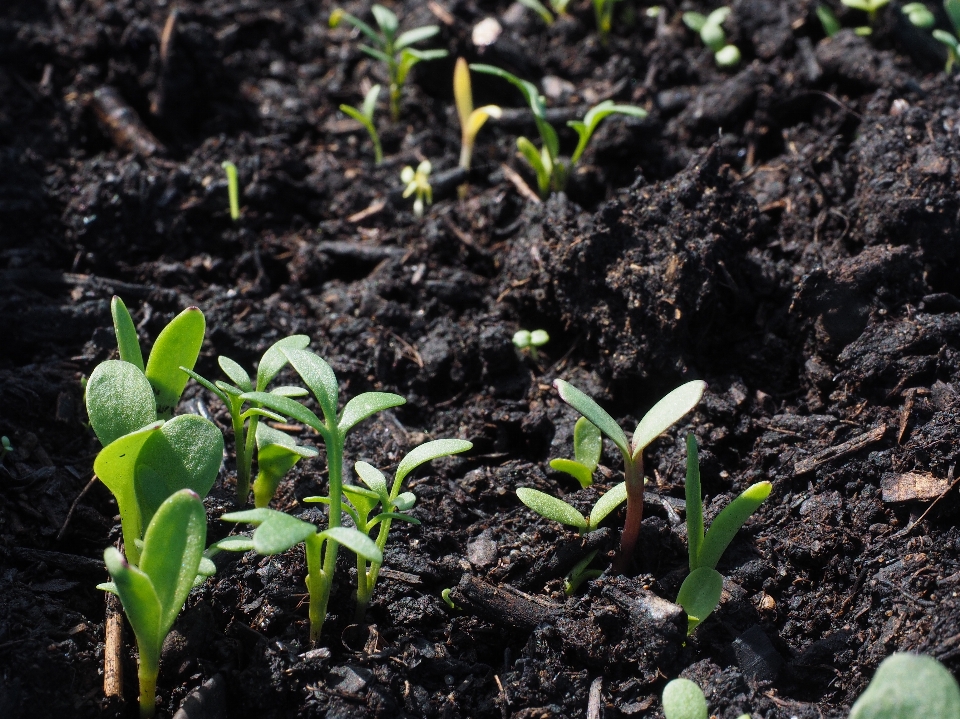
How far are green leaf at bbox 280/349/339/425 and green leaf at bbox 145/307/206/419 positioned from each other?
24 cm

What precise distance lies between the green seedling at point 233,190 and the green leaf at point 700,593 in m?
1.78

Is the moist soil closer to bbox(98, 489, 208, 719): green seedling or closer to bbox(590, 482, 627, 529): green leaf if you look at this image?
bbox(590, 482, 627, 529): green leaf

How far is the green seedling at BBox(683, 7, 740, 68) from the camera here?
285 centimetres

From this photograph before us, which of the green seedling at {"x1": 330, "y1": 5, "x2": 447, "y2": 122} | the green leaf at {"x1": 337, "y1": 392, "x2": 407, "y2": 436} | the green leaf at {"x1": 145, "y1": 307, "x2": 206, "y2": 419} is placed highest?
the green seedling at {"x1": 330, "y1": 5, "x2": 447, "y2": 122}

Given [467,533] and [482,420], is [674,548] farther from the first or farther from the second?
[482,420]

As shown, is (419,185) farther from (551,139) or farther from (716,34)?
(716,34)

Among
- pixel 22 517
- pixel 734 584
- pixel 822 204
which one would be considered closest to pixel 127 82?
pixel 22 517

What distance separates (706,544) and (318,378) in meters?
0.75

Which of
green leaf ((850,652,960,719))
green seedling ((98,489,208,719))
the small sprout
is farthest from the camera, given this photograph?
the small sprout

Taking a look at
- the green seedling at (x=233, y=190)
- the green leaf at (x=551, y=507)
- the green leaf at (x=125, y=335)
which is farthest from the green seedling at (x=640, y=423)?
the green seedling at (x=233, y=190)

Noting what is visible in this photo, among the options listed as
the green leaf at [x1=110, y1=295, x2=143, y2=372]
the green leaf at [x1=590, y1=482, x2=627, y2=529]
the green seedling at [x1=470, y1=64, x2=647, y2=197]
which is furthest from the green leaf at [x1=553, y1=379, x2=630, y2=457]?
the green seedling at [x1=470, y1=64, x2=647, y2=197]

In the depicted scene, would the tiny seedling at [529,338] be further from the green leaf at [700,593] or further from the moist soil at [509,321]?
the green leaf at [700,593]

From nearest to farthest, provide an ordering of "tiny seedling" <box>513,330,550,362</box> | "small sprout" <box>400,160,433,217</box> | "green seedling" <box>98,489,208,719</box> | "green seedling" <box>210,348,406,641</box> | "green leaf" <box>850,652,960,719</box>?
"green leaf" <box>850,652,960,719</box>, "green seedling" <box>98,489,208,719</box>, "green seedling" <box>210,348,406,641</box>, "tiny seedling" <box>513,330,550,362</box>, "small sprout" <box>400,160,433,217</box>

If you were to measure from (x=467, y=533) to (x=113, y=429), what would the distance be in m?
0.73
